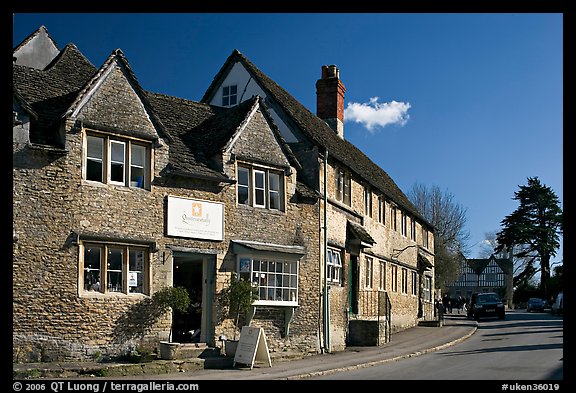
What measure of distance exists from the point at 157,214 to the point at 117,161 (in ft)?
5.95

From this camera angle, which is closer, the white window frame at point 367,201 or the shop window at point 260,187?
the shop window at point 260,187

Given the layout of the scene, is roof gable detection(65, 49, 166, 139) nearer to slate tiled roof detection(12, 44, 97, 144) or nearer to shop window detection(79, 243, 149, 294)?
slate tiled roof detection(12, 44, 97, 144)

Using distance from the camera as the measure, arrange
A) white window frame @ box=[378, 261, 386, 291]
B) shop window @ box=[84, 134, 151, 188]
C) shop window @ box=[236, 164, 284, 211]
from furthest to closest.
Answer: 1. white window frame @ box=[378, 261, 386, 291]
2. shop window @ box=[236, 164, 284, 211]
3. shop window @ box=[84, 134, 151, 188]

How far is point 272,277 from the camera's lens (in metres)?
22.2

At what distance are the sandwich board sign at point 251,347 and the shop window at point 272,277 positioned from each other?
6.75 feet

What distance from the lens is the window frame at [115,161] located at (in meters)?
18.4

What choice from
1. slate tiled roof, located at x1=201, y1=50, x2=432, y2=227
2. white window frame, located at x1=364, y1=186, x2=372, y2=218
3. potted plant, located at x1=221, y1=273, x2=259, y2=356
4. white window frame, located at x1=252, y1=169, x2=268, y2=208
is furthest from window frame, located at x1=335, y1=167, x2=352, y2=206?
potted plant, located at x1=221, y1=273, x2=259, y2=356

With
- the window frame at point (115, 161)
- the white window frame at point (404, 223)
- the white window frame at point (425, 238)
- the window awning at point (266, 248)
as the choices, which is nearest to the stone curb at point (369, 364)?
the window awning at point (266, 248)

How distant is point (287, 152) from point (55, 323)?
31.4 ft

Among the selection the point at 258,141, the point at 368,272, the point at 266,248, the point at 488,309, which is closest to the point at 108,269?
the point at 266,248

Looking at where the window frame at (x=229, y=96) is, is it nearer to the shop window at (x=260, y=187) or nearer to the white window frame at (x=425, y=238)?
the shop window at (x=260, y=187)

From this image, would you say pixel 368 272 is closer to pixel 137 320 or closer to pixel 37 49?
pixel 137 320

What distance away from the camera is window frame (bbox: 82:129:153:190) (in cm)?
1844

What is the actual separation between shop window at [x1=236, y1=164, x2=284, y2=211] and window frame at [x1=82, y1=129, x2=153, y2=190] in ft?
10.8
